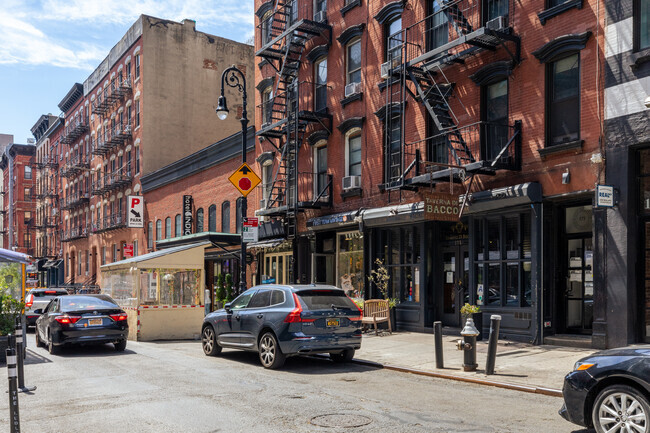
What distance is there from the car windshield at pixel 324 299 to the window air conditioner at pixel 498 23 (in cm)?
765

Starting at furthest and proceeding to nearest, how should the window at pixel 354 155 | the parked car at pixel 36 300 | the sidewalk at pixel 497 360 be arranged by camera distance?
1. the parked car at pixel 36 300
2. the window at pixel 354 155
3. the sidewalk at pixel 497 360

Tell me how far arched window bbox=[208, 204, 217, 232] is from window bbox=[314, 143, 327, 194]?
9546mm

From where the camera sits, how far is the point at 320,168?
2294 cm

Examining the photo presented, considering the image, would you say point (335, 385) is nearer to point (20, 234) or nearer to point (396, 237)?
point (396, 237)

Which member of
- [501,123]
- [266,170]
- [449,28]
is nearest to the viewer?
[501,123]

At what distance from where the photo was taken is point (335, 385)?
1021 centimetres

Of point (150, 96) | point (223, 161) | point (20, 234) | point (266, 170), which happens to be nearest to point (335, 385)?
point (266, 170)

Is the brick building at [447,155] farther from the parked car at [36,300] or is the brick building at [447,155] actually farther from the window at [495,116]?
the parked car at [36,300]

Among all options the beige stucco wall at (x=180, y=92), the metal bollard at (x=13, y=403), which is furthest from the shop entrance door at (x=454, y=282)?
the beige stucco wall at (x=180, y=92)

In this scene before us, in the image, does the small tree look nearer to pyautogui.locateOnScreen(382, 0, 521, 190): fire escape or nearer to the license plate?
pyautogui.locateOnScreen(382, 0, 521, 190): fire escape

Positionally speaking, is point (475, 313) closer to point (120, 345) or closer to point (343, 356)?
point (343, 356)

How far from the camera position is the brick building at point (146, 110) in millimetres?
39969

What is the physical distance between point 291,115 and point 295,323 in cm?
1245

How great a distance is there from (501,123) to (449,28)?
3304 millimetres
